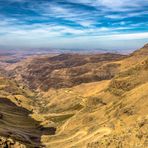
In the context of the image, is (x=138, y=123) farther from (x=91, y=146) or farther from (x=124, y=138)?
(x=91, y=146)

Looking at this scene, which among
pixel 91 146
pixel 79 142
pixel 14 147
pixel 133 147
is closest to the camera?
pixel 133 147

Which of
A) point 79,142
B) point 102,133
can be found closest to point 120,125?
point 102,133

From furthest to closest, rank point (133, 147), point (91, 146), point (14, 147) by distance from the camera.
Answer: point (14, 147) < point (91, 146) < point (133, 147)

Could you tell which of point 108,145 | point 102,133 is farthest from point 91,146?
point 102,133

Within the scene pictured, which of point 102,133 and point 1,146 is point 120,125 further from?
point 1,146

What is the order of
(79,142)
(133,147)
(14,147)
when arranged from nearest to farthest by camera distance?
(133,147) → (14,147) → (79,142)

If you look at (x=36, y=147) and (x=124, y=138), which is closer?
(x=124, y=138)

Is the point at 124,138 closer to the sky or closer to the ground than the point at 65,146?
closer to the sky

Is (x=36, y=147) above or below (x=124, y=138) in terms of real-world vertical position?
below

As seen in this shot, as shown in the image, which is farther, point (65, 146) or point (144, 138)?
point (65, 146)
